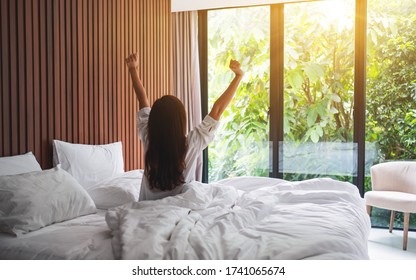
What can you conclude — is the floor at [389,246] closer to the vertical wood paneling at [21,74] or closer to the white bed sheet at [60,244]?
the white bed sheet at [60,244]

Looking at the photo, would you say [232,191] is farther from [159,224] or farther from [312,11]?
[312,11]

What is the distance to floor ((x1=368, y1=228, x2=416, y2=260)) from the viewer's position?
2.65 m

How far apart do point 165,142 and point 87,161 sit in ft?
2.94

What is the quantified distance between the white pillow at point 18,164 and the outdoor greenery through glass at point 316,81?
2536 mm

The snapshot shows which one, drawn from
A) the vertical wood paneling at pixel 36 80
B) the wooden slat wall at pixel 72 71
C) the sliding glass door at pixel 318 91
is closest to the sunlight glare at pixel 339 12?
the sliding glass door at pixel 318 91

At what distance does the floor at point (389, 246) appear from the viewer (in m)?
2.65

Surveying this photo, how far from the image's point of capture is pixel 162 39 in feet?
11.6

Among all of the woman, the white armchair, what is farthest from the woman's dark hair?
the white armchair

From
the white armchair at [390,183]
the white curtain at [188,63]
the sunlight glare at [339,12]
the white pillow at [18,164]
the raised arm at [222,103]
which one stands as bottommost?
the white armchair at [390,183]

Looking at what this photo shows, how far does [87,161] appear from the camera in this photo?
2.27 metres

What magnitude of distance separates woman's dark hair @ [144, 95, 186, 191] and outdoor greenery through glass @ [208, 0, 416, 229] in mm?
2478

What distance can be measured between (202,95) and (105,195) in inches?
94.2

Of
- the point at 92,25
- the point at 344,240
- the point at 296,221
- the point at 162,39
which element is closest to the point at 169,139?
the point at 296,221
